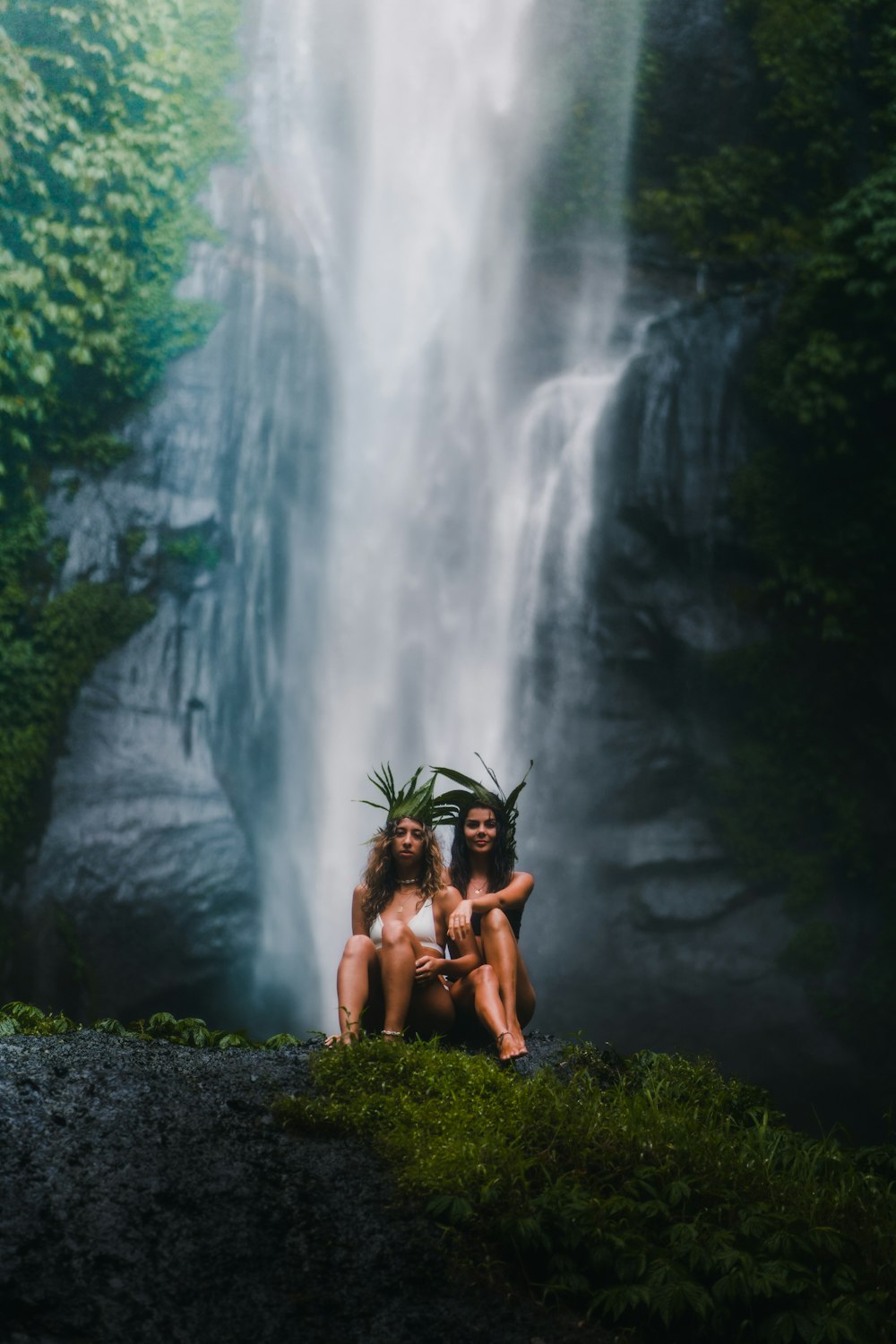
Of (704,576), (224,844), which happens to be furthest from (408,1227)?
(704,576)

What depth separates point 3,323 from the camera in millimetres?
9539

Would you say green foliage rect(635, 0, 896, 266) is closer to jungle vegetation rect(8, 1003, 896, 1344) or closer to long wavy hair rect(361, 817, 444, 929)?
long wavy hair rect(361, 817, 444, 929)

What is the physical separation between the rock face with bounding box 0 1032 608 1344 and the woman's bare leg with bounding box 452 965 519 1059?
2.93ft

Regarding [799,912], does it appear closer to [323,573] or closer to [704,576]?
[704,576]

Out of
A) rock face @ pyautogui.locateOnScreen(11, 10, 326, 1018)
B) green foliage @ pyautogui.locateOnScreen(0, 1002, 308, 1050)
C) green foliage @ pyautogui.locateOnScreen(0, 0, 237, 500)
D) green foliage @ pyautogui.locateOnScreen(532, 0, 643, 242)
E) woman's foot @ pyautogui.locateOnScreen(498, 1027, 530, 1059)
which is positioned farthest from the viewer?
green foliage @ pyautogui.locateOnScreen(532, 0, 643, 242)

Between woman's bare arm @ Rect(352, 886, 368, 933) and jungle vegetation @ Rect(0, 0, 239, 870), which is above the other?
jungle vegetation @ Rect(0, 0, 239, 870)

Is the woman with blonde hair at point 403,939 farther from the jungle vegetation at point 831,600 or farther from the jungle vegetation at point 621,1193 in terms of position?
the jungle vegetation at point 831,600

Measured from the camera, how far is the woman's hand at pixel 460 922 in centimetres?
407

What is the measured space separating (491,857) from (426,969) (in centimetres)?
64

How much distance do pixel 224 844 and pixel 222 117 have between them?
792cm

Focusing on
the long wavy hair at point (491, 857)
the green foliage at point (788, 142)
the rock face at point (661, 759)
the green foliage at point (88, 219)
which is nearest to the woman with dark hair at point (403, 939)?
the long wavy hair at point (491, 857)

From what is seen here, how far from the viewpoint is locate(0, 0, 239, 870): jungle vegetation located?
948 centimetres

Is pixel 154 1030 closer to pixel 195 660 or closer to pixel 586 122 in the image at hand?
pixel 195 660

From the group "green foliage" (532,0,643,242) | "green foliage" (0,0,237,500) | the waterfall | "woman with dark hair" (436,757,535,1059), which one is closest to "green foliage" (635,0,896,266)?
"green foliage" (532,0,643,242)
